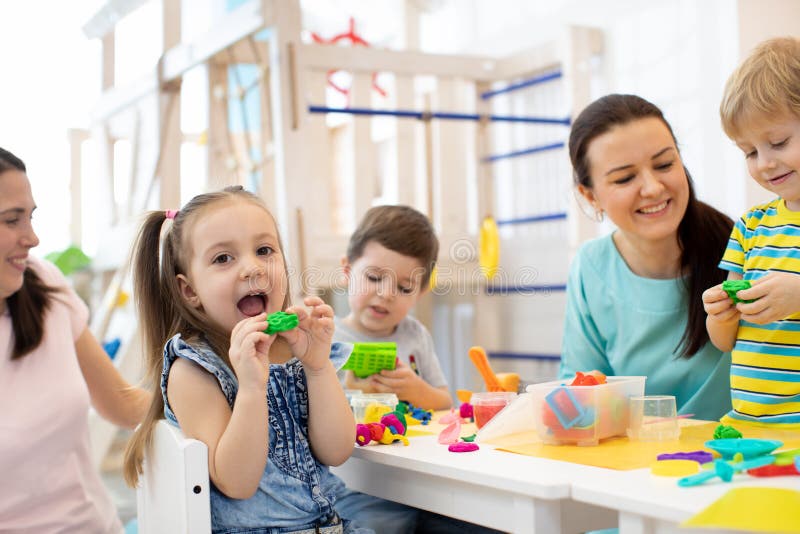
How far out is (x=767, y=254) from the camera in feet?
4.12

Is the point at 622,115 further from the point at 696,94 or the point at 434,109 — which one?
the point at 434,109

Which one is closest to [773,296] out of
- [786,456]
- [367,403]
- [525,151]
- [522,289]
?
[786,456]

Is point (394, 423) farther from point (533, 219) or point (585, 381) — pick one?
point (533, 219)

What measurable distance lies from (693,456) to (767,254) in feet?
1.52

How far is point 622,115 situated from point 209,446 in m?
0.91

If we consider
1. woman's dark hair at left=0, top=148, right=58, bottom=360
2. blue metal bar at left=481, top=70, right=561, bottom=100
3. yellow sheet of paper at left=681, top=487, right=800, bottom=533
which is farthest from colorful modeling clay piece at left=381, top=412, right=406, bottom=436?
blue metal bar at left=481, top=70, right=561, bottom=100

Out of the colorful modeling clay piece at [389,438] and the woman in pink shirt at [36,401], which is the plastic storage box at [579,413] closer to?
the colorful modeling clay piece at [389,438]

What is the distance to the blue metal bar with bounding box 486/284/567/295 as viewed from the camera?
340 cm

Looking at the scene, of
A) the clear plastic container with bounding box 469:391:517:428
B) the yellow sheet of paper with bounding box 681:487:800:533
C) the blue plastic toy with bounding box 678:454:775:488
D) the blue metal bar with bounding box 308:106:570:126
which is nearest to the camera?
the yellow sheet of paper with bounding box 681:487:800:533

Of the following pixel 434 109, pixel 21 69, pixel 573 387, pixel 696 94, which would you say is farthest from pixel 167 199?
pixel 573 387

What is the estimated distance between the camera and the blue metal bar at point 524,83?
343cm

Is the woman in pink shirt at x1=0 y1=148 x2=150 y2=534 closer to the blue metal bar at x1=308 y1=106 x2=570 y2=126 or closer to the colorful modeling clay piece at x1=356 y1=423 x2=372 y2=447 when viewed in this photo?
the colorful modeling clay piece at x1=356 y1=423 x2=372 y2=447

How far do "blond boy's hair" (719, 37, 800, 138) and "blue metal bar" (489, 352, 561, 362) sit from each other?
2229 mm

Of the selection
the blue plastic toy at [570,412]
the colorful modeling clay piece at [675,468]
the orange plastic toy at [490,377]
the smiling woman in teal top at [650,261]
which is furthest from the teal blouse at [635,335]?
the colorful modeling clay piece at [675,468]
